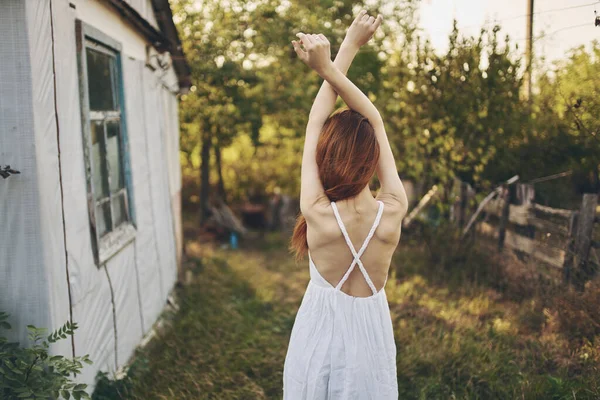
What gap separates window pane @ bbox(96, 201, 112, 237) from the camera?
13.3 ft

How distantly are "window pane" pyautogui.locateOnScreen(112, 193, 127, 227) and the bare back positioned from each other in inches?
107

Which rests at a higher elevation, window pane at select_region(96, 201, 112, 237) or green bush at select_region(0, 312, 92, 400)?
window pane at select_region(96, 201, 112, 237)

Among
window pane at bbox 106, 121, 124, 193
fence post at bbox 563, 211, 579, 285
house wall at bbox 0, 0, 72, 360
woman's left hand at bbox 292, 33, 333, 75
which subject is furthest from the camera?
fence post at bbox 563, 211, 579, 285

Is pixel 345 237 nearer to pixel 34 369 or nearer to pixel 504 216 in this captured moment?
pixel 34 369

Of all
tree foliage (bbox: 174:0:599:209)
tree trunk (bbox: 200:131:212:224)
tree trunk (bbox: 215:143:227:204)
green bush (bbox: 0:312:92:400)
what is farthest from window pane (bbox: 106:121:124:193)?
tree trunk (bbox: 215:143:227:204)

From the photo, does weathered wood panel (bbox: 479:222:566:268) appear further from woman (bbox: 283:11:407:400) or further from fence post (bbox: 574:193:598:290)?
woman (bbox: 283:11:407:400)

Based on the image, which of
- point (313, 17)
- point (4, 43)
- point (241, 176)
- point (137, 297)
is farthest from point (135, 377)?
point (241, 176)

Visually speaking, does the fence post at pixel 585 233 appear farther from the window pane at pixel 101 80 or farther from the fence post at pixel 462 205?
the window pane at pixel 101 80

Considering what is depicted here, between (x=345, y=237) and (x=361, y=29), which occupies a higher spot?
(x=361, y=29)

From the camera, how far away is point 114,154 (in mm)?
4547

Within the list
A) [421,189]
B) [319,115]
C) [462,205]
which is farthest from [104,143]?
[462,205]

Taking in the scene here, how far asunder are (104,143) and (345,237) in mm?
2790

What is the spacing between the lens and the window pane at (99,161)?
4023 mm

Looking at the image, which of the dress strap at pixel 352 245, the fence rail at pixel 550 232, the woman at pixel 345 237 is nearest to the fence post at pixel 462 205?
the fence rail at pixel 550 232
